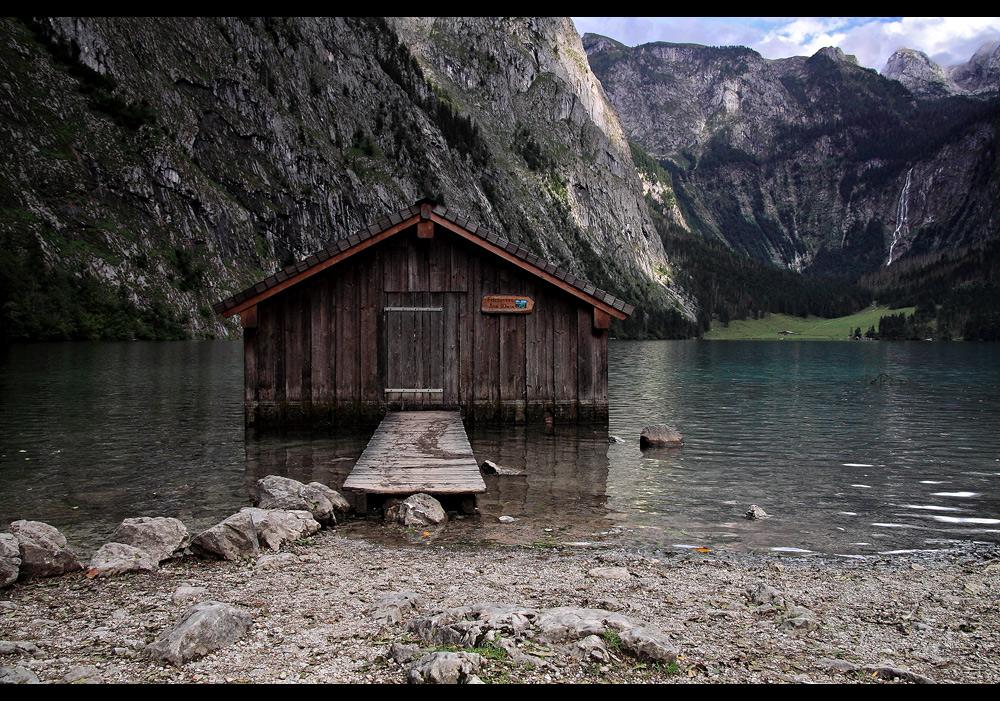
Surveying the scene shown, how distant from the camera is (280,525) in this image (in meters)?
9.65

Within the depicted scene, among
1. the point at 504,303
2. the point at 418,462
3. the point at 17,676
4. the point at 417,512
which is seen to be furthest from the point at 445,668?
the point at 504,303

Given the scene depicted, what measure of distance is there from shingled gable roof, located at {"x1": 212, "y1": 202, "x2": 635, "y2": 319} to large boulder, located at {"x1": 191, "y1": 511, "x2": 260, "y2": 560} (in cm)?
1037

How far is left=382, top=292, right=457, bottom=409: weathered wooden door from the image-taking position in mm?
19297

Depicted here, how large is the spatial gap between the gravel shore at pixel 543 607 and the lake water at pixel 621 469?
4.51ft

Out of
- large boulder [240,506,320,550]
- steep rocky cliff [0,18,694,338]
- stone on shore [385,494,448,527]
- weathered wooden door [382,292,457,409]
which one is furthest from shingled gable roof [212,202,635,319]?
steep rocky cliff [0,18,694,338]

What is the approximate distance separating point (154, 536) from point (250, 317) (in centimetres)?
1065

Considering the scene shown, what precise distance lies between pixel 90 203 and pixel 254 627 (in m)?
106

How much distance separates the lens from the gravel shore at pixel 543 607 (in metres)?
5.47

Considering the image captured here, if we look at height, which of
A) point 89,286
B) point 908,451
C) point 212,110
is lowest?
point 908,451

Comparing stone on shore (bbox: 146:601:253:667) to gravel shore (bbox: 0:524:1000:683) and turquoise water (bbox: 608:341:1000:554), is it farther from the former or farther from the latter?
turquoise water (bbox: 608:341:1000:554)

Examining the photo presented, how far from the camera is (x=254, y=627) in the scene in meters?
6.27

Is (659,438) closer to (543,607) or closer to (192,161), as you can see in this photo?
(543,607)
